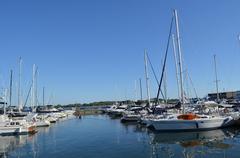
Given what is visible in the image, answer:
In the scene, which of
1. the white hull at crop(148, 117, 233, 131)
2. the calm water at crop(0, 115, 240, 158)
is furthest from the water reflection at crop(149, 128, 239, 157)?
the white hull at crop(148, 117, 233, 131)

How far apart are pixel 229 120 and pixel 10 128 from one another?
30.4 m

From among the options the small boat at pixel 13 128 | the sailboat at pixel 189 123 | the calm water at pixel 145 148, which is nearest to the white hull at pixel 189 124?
the sailboat at pixel 189 123

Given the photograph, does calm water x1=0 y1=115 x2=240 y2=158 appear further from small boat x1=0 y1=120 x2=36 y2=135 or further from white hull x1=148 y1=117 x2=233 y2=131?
small boat x1=0 y1=120 x2=36 y2=135

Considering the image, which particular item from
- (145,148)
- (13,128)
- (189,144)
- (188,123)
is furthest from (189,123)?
(13,128)

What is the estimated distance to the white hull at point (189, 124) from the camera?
37.3 m

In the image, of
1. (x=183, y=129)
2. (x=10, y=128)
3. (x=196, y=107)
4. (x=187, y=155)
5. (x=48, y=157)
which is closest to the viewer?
(x=187, y=155)

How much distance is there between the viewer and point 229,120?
39.5 meters

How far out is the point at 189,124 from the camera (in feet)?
122

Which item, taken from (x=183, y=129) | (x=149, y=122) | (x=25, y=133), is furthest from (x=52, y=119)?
(x=183, y=129)

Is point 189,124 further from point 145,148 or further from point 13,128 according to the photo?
point 13,128

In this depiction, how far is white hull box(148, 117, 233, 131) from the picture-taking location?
37.3 meters

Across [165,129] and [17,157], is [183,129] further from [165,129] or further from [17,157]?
[17,157]

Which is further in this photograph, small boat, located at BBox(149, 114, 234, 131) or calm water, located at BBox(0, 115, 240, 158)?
small boat, located at BBox(149, 114, 234, 131)

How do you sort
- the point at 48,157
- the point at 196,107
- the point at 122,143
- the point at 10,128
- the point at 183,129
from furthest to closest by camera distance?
the point at 196,107
the point at 10,128
the point at 183,129
the point at 122,143
the point at 48,157
